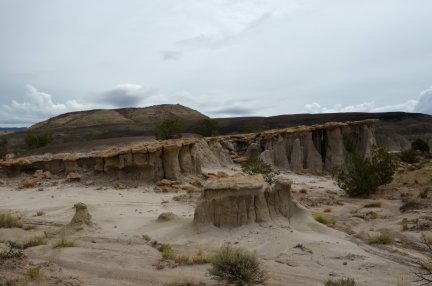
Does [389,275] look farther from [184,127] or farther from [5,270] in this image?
[184,127]

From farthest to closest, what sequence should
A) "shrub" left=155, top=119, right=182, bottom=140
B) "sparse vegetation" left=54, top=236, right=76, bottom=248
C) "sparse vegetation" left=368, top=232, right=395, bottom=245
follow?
"shrub" left=155, top=119, right=182, bottom=140, "sparse vegetation" left=368, top=232, right=395, bottom=245, "sparse vegetation" left=54, top=236, right=76, bottom=248

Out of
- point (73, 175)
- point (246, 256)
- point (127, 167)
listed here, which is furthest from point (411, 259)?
point (73, 175)

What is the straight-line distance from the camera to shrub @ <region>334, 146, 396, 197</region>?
62.4ft

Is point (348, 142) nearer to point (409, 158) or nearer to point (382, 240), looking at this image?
point (409, 158)

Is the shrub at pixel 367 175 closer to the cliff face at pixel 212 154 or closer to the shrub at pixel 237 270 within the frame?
the cliff face at pixel 212 154

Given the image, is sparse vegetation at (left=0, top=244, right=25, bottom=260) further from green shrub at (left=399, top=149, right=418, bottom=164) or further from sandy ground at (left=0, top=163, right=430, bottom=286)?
green shrub at (left=399, top=149, right=418, bottom=164)

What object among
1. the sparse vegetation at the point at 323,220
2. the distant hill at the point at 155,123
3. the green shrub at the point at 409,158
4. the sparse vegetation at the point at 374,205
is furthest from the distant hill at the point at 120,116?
the sparse vegetation at the point at 323,220

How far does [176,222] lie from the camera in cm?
1148

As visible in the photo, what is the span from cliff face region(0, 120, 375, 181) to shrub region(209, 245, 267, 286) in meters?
13.3

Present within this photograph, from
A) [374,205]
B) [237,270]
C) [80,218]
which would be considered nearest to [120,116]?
[374,205]

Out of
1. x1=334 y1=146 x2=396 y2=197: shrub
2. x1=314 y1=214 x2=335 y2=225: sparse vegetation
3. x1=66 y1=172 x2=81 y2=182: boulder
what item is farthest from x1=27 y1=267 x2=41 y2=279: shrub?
A: x1=334 y1=146 x2=396 y2=197: shrub

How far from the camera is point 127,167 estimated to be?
2006 centimetres

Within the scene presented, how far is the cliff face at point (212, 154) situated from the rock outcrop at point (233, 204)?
985cm

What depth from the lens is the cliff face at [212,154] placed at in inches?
Answer: 793
